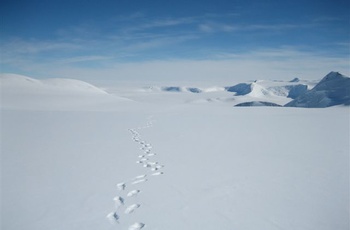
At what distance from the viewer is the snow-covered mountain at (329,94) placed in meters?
66.9

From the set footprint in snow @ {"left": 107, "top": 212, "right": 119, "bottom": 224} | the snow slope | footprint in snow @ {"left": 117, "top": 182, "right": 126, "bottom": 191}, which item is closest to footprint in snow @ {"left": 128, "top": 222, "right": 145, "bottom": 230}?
footprint in snow @ {"left": 107, "top": 212, "right": 119, "bottom": 224}

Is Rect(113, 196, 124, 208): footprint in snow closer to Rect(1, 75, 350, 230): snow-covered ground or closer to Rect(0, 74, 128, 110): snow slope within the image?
Rect(1, 75, 350, 230): snow-covered ground

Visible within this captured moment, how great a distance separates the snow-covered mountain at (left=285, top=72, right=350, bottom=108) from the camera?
6689cm

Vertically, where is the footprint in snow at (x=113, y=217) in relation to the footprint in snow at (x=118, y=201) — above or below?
above

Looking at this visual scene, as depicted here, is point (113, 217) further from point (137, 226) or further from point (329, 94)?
point (329, 94)

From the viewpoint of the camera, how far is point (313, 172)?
586cm

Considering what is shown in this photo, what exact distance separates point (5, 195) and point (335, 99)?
74799 mm

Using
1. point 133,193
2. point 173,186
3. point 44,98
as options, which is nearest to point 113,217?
point 133,193

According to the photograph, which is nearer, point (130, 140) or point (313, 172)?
point (313, 172)

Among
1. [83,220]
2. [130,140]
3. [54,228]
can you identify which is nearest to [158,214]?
[83,220]

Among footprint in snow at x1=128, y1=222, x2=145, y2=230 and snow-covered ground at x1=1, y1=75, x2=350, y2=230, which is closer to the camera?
footprint in snow at x1=128, y1=222, x2=145, y2=230

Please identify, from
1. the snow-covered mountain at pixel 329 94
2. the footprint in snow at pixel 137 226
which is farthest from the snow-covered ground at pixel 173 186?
the snow-covered mountain at pixel 329 94

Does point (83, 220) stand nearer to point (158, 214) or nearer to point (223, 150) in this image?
A: point (158, 214)

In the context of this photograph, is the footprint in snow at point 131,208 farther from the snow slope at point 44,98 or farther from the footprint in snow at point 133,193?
the snow slope at point 44,98
